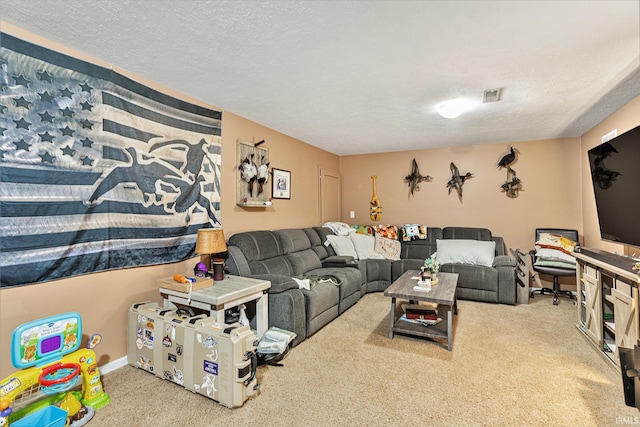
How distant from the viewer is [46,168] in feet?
6.49

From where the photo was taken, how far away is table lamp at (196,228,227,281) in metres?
2.60

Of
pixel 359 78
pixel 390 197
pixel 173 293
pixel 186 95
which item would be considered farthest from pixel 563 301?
pixel 186 95

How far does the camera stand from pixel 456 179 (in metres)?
5.21

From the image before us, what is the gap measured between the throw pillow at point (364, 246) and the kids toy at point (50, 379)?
11.8 ft

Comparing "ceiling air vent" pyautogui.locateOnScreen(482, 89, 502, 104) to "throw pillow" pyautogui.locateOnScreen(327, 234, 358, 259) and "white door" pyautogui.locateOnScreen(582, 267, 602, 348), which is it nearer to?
"white door" pyautogui.locateOnScreen(582, 267, 602, 348)

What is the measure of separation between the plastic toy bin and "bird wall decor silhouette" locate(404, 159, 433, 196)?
515 cm

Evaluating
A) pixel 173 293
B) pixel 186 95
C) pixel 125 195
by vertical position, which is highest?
pixel 186 95

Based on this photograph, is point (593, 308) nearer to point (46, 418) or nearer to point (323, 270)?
point (323, 270)

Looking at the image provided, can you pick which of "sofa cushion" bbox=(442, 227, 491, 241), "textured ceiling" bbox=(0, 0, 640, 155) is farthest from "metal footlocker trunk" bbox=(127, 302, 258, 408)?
"sofa cushion" bbox=(442, 227, 491, 241)

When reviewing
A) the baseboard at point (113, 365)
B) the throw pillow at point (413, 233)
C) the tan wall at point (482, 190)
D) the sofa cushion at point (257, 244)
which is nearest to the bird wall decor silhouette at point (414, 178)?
the tan wall at point (482, 190)

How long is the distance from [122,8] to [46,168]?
1.10m

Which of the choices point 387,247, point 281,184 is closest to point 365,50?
point 281,184

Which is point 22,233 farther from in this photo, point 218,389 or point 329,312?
point 329,312

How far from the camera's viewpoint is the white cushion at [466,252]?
14.4 feet
